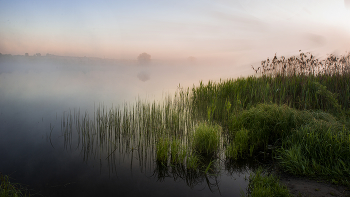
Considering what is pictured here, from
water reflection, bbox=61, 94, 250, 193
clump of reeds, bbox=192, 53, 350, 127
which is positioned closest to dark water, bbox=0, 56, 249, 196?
water reflection, bbox=61, 94, 250, 193

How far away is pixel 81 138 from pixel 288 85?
8.36m

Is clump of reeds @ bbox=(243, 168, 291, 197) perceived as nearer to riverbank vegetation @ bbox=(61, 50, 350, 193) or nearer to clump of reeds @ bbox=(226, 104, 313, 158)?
riverbank vegetation @ bbox=(61, 50, 350, 193)

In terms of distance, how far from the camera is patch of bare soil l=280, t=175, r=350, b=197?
2.72m

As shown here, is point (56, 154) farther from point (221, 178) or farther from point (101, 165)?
point (221, 178)

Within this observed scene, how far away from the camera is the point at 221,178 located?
3.59m

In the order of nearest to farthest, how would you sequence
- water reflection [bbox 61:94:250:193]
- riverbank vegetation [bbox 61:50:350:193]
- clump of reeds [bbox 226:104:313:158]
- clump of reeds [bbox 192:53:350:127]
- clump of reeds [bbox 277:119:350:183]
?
clump of reeds [bbox 277:119:350:183] → riverbank vegetation [bbox 61:50:350:193] → water reflection [bbox 61:94:250:193] → clump of reeds [bbox 226:104:313:158] → clump of reeds [bbox 192:53:350:127]

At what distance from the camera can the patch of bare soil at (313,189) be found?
2.72m

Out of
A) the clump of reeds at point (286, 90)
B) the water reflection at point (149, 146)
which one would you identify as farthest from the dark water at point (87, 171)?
the clump of reeds at point (286, 90)

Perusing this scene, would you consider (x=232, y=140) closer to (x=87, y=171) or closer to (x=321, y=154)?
(x=321, y=154)

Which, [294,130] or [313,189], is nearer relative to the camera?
[313,189]

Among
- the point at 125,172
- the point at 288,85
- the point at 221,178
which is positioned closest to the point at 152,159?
the point at 125,172

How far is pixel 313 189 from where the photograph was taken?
9.34ft

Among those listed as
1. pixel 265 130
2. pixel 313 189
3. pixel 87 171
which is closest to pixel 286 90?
pixel 265 130

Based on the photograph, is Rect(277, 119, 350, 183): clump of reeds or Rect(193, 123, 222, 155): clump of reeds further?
Rect(193, 123, 222, 155): clump of reeds
